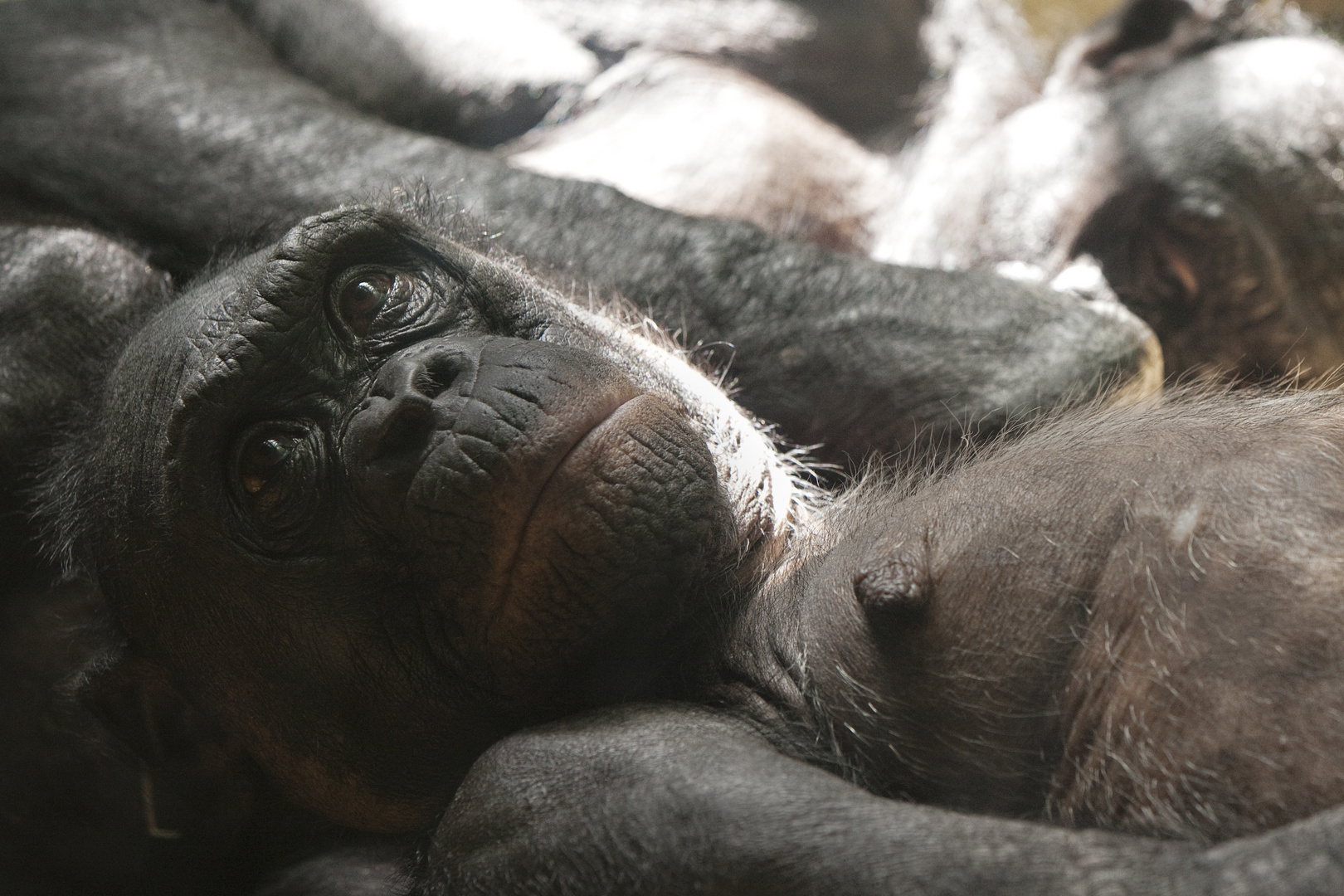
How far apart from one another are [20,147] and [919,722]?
300 centimetres

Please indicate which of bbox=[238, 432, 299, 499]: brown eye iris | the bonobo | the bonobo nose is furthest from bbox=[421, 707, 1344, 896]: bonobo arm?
bbox=[238, 432, 299, 499]: brown eye iris

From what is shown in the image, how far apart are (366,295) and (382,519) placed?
48 cm

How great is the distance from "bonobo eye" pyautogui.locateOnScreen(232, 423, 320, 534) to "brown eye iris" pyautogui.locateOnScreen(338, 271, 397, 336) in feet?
0.76

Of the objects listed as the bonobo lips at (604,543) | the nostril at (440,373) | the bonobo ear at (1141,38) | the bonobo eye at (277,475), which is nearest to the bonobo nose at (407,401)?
the nostril at (440,373)

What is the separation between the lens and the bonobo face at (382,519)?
1734 mm

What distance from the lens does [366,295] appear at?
202 cm

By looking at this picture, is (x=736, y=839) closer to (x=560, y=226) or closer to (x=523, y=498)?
(x=523, y=498)

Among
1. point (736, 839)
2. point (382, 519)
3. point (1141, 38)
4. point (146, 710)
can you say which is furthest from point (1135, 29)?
point (146, 710)

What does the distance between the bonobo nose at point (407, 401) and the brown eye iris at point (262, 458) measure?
0.15m

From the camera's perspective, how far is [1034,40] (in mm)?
5035

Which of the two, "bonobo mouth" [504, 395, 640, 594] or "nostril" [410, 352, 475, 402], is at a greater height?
"nostril" [410, 352, 475, 402]

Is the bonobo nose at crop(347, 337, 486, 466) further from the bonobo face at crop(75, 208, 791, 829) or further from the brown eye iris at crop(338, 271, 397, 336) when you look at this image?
the brown eye iris at crop(338, 271, 397, 336)

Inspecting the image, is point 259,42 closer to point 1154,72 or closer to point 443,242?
point 443,242

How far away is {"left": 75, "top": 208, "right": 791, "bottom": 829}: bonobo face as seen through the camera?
1734mm
